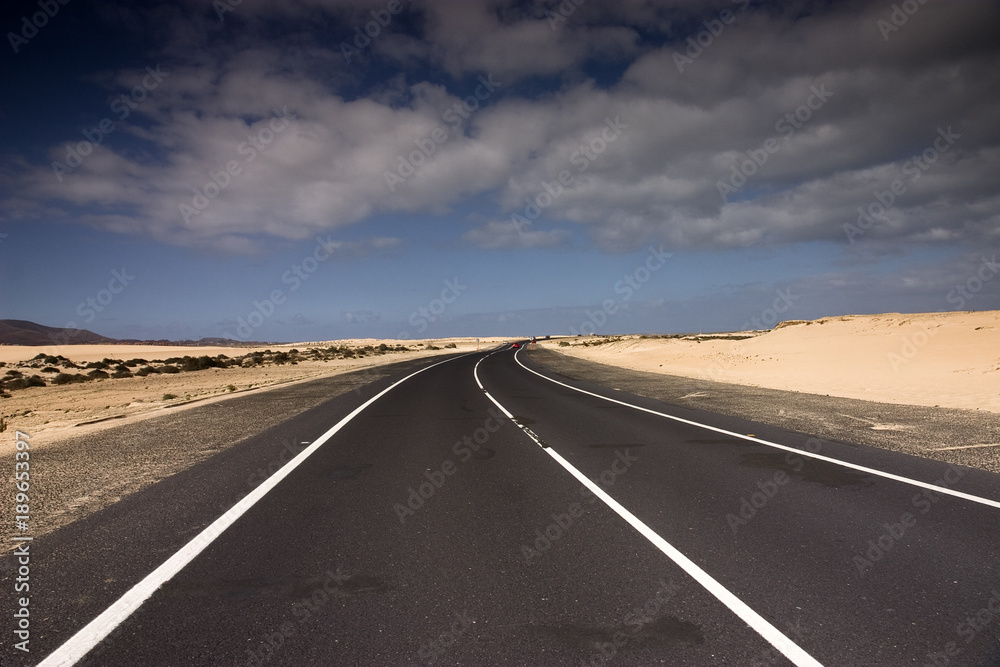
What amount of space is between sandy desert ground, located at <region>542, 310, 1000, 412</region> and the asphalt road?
10838mm

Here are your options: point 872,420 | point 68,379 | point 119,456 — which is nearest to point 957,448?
point 872,420

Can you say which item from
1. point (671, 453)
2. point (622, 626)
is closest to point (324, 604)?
point (622, 626)

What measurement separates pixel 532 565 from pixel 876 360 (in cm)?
2800

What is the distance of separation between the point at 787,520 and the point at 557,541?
236 centimetres

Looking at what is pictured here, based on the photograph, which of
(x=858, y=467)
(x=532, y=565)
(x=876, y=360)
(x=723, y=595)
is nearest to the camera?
(x=723, y=595)

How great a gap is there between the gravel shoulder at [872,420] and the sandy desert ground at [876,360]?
5.97 ft

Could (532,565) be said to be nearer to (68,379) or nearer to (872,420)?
(872,420)

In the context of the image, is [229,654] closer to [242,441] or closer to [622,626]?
[622,626]

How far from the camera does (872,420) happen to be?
38.2ft

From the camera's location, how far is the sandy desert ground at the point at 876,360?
17.0 metres

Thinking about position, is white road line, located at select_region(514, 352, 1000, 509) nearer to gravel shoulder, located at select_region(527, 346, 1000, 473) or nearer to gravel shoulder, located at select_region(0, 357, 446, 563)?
gravel shoulder, located at select_region(527, 346, 1000, 473)

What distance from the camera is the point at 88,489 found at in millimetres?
6715

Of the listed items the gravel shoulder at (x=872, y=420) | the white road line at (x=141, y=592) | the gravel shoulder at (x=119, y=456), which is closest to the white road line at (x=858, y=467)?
the gravel shoulder at (x=872, y=420)

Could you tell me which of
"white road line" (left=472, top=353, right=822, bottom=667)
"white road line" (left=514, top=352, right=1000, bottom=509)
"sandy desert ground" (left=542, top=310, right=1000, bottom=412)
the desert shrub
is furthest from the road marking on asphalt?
the desert shrub
